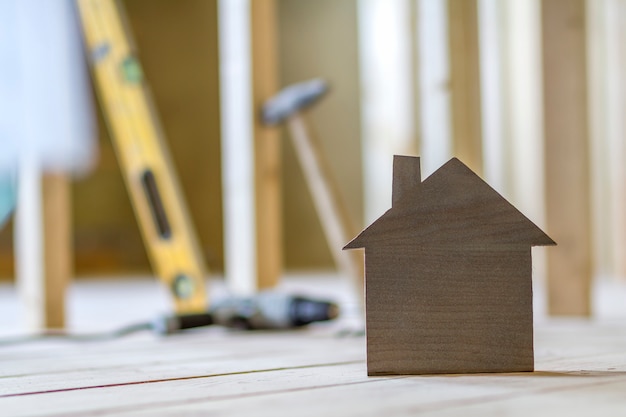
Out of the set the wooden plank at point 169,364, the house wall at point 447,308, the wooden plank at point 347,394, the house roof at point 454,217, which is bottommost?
the wooden plank at point 169,364

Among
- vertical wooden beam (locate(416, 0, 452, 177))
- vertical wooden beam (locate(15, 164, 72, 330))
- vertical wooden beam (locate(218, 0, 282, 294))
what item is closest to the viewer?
vertical wooden beam (locate(15, 164, 72, 330))

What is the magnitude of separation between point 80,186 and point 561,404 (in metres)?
4.31

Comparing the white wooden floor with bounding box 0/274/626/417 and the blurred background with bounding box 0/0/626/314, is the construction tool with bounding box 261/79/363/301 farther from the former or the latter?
the white wooden floor with bounding box 0/274/626/417

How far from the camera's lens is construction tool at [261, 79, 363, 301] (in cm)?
146

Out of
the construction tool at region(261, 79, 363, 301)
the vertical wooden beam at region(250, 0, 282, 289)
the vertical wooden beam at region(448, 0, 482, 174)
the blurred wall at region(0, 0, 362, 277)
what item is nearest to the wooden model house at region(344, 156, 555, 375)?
the construction tool at region(261, 79, 363, 301)

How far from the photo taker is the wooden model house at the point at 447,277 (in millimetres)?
736

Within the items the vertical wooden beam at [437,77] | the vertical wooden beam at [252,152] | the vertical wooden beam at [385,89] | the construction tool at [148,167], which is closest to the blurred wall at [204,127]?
the vertical wooden beam at [385,89]

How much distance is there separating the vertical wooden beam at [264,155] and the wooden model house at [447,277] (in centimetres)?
85

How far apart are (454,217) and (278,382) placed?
0.81ft

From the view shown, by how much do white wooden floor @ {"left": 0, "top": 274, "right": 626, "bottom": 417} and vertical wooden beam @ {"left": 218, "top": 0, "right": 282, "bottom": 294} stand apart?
410 mm

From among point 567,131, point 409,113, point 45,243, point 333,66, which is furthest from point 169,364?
point 333,66

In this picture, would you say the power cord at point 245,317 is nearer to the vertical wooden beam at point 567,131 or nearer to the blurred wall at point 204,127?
the vertical wooden beam at point 567,131

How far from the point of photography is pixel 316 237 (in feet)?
15.2

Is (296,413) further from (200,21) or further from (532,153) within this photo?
(200,21)
